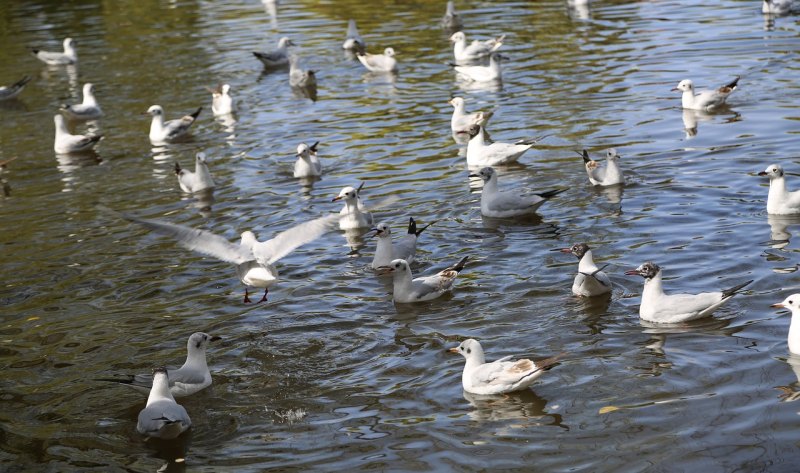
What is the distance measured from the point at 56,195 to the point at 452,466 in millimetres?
12370

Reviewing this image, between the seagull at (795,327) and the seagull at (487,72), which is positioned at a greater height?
the seagull at (795,327)

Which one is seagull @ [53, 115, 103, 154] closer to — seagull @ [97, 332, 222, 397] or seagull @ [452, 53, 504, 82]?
seagull @ [452, 53, 504, 82]

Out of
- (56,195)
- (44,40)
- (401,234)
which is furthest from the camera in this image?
(44,40)

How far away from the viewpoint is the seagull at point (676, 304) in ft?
36.5

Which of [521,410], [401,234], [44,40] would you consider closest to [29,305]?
[401,234]

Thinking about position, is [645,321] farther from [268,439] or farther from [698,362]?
[268,439]

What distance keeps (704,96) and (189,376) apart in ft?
44.1

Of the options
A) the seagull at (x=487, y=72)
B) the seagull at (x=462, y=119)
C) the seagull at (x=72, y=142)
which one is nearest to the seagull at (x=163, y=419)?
the seagull at (x=462, y=119)

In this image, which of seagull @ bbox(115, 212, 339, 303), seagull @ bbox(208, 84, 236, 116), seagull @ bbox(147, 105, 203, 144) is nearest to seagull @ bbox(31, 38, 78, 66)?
seagull @ bbox(208, 84, 236, 116)

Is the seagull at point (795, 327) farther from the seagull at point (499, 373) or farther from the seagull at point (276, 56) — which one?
the seagull at point (276, 56)

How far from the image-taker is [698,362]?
10.3 m

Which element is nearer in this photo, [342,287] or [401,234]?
[342,287]

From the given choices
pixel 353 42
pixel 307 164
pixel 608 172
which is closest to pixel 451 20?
pixel 353 42

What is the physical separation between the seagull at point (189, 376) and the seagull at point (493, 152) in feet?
27.4
